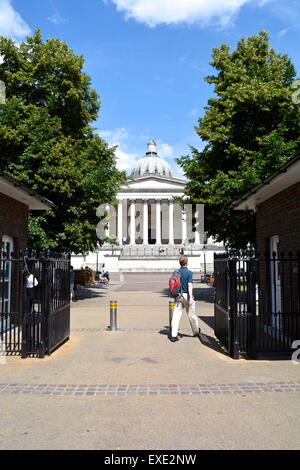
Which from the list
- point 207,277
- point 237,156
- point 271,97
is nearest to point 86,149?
point 237,156

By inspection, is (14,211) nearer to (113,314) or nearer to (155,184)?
(113,314)

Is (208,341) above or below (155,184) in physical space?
below

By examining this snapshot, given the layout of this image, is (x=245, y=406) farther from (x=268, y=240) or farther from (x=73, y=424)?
(x=268, y=240)

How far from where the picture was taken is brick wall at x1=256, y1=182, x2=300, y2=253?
8328 mm

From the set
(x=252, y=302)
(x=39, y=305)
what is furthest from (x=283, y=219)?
(x=39, y=305)

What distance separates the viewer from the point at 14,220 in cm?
1075

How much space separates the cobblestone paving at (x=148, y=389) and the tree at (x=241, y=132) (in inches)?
373

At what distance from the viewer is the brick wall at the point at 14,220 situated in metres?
9.88

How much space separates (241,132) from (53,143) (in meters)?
8.09

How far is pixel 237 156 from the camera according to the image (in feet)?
52.9

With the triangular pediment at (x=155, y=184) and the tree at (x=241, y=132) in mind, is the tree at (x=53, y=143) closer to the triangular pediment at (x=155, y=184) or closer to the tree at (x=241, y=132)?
the tree at (x=241, y=132)

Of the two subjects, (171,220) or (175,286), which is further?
(171,220)

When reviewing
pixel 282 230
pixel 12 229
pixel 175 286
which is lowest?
pixel 175 286
